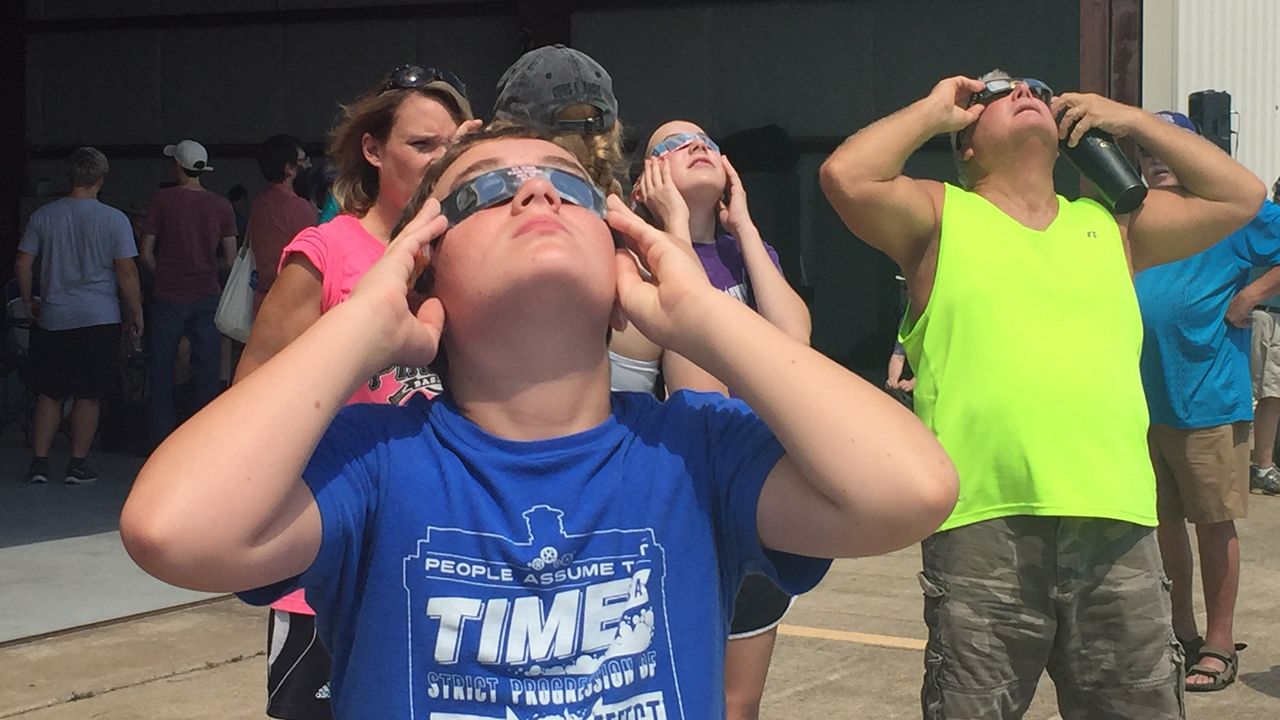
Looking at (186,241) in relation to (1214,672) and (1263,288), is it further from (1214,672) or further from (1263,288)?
(1214,672)

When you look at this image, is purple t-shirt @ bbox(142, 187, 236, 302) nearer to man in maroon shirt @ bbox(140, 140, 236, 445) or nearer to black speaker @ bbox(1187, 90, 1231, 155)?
man in maroon shirt @ bbox(140, 140, 236, 445)

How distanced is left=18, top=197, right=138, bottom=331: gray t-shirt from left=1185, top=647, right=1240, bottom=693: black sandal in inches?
276

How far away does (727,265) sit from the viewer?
375 centimetres

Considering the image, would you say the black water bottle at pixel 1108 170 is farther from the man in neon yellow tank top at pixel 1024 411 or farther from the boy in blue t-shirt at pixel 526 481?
the boy in blue t-shirt at pixel 526 481

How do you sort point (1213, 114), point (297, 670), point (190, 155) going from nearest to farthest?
point (297, 670)
point (1213, 114)
point (190, 155)

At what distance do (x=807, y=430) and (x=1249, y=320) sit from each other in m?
4.99

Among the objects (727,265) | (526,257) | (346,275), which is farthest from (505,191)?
(727,265)

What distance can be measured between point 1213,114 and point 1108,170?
588 centimetres

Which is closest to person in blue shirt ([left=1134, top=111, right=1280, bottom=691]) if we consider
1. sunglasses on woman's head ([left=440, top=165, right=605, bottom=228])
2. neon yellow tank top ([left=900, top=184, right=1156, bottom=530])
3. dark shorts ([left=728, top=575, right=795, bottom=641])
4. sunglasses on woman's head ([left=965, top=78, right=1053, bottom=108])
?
sunglasses on woman's head ([left=965, top=78, right=1053, bottom=108])

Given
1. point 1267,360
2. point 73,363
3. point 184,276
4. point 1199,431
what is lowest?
point 1267,360

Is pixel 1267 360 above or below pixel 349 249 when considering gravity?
below

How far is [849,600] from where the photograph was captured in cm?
694

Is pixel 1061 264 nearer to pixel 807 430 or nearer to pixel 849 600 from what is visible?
pixel 807 430

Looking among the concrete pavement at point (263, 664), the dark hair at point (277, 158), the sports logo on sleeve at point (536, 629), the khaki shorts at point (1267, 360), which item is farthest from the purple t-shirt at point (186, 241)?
the sports logo on sleeve at point (536, 629)
